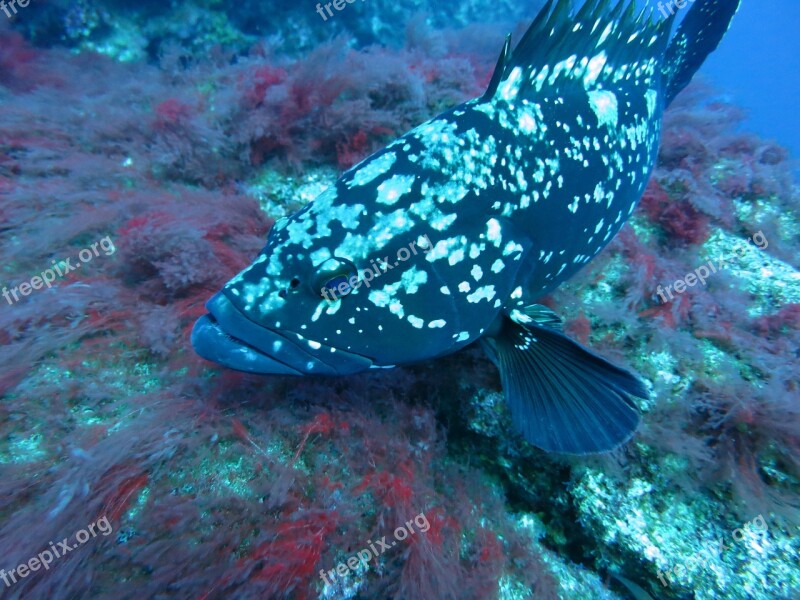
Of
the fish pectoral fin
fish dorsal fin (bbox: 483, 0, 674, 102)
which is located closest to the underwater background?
the fish pectoral fin

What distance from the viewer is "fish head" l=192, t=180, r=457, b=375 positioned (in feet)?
7.69

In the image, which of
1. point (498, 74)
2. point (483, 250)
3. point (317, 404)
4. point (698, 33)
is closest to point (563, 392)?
point (483, 250)

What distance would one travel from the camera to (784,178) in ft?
19.8

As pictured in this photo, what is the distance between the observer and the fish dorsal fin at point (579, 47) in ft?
9.80

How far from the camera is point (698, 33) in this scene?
15.7 ft

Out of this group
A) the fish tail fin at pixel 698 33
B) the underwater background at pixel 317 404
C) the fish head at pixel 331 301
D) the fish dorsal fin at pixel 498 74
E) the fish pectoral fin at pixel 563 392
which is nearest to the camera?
the underwater background at pixel 317 404

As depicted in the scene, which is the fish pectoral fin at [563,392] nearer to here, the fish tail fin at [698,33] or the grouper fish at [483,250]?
the grouper fish at [483,250]

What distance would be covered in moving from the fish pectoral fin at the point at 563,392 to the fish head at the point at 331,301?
0.68 meters

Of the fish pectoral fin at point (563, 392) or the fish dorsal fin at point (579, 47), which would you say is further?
the fish dorsal fin at point (579, 47)

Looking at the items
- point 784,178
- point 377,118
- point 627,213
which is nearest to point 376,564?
point 627,213

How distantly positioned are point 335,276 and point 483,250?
3.46ft

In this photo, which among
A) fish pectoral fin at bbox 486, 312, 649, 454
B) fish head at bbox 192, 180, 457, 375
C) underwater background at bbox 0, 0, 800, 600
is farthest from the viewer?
fish pectoral fin at bbox 486, 312, 649, 454

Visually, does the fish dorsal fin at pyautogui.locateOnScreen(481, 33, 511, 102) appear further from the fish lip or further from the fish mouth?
the fish lip

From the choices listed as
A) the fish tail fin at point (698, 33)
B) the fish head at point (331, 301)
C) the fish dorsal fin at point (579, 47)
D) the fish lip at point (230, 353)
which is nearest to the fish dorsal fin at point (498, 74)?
the fish dorsal fin at point (579, 47)
